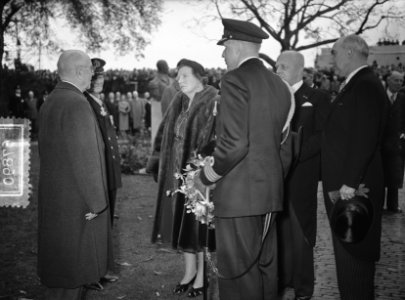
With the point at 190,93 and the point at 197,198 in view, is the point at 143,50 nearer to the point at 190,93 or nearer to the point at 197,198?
the point at 190,93

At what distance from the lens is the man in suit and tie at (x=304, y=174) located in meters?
5.30

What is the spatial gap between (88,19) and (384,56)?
46.7ft

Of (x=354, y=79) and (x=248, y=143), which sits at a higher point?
(x=354, y=79)

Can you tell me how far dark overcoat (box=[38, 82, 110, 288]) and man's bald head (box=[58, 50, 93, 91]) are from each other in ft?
0.37

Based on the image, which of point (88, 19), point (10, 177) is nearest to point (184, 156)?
point (10, 177)

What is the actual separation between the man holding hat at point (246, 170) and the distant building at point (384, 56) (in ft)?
65.7

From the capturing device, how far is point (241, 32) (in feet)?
14.0

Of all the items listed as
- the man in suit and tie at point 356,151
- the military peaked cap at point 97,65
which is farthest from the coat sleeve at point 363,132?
A: the military peaked cap at point 97,65

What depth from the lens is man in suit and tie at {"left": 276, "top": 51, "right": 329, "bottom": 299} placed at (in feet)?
17.4

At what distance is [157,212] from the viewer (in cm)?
633

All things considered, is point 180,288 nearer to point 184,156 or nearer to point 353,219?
point 184,156

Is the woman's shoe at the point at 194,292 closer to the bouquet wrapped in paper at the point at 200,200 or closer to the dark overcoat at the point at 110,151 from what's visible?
the bouquet wrapped in paper at the point at 200,200

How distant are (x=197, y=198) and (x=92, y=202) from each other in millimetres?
840

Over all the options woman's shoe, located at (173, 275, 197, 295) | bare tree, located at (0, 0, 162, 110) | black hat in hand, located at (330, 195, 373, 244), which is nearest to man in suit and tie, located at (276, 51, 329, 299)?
black hat in hand, located at (330, 195, 373, 244)
